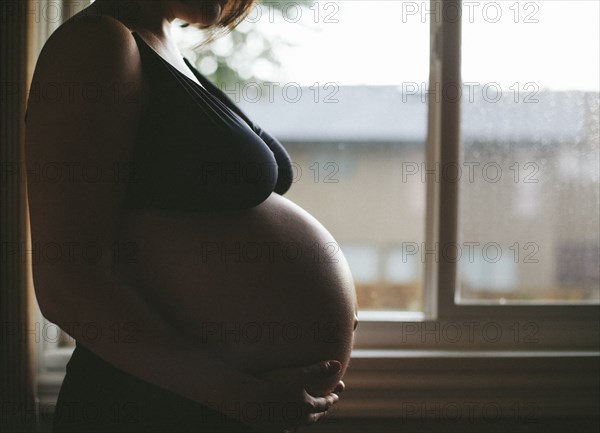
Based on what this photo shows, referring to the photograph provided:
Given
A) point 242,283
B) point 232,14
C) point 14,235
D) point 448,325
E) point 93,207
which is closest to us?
point 93,207

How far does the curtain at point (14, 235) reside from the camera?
1.00 meters

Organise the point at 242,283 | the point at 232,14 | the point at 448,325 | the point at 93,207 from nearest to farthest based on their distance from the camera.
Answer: the point at 93,207 < the point at 242,283 < the point at 232,14 < the point at 448,325

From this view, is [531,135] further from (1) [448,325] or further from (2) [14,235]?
(2) [14,235]

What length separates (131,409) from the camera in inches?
23.3

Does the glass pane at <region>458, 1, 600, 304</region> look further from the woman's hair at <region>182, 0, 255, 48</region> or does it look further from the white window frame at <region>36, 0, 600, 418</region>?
the woman's hair at <region>182, 0, 255, 48</region>

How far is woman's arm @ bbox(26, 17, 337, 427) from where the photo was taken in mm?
520

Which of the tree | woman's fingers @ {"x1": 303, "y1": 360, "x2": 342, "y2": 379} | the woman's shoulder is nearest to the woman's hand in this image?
woman's fingers @ {"x1": 303, "y1": 360, "x2": 342, "y2": 379}

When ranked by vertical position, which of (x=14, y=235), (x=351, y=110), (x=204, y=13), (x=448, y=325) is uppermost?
(x=204, y=13)

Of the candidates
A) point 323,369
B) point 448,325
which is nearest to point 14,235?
point 323,369

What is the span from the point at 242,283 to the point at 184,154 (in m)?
0.17

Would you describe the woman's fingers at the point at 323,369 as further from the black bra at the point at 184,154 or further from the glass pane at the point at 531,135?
the glass pane at the point at 531,135

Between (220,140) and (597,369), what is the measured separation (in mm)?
1001

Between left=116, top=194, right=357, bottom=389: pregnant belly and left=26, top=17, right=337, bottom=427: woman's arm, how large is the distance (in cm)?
4

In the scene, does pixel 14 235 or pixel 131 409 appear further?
pixel 14 235
